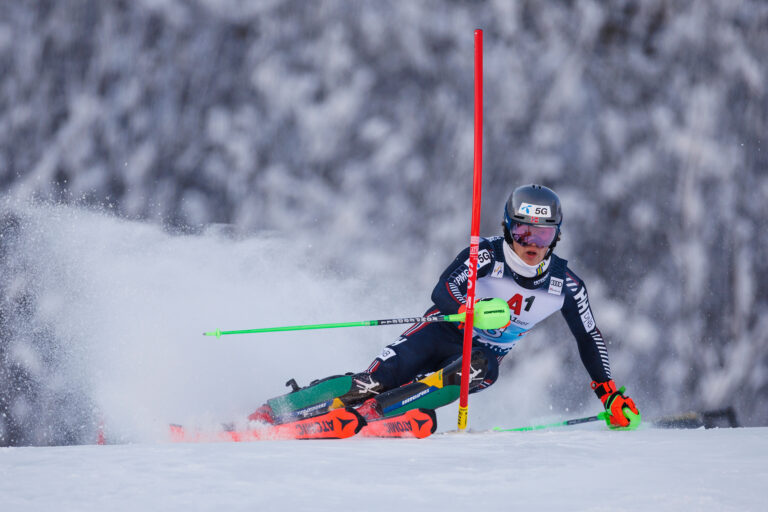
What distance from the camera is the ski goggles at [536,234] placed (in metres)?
3.56

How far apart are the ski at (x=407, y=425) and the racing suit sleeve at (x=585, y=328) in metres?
1.07

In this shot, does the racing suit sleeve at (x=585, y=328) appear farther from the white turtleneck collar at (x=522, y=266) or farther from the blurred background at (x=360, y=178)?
the blurred background at (x=360, y=178)

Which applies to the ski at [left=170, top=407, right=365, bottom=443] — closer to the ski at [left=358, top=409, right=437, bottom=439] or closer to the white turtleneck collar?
the ski at [left=358, top=409, right=437, bottom=439]

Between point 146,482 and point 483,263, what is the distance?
2122mm

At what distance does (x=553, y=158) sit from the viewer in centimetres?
741

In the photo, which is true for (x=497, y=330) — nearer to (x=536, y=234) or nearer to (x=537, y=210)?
(x=536, y=234)

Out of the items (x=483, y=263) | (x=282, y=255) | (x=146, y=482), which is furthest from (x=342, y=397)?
(x=282, y=255)

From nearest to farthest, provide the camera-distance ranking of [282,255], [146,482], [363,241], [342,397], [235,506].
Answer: [235,506], [146,482], [342,397], [282,255], [363,241]

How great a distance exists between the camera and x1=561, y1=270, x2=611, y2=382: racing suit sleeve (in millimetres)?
3809

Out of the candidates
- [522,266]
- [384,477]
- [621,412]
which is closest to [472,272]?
[522,266]

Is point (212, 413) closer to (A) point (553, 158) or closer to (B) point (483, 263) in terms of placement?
(B) point (483, 263)

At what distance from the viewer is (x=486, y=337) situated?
382cm

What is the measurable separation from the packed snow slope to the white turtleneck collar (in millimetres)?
1183

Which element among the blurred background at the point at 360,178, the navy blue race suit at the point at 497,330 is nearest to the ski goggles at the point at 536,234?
the navy blue race suit at the point at 497,330
